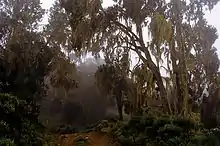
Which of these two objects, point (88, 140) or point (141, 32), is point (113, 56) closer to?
point (141, 32)

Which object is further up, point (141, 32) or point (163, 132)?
point (141, 32)

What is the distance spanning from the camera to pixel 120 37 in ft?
46.9

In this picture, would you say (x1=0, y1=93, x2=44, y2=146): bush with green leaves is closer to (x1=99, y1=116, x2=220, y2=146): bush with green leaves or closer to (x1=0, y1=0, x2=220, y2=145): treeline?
(x1=0, y1=0, x2=220, y2=145): treeline

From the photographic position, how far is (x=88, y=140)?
45.0 feet

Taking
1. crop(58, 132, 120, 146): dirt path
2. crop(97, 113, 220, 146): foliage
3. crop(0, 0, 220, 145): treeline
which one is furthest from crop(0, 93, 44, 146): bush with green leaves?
crop(97, 113, 220, 146): foliage

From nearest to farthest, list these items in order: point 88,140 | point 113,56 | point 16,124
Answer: point 16,124
point 88,140
point 113,56

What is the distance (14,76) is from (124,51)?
15.6ft

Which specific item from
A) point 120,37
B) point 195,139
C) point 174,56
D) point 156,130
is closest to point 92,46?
point 120,37

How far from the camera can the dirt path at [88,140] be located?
530 inches

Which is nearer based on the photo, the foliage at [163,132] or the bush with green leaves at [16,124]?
the foliage at [163,132]

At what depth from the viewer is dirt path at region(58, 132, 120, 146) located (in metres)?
13.5

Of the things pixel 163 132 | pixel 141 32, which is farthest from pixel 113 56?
pixel 163 132

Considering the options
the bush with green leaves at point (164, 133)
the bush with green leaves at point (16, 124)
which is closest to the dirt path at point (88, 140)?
the bush with green leaves at point (164, 133)

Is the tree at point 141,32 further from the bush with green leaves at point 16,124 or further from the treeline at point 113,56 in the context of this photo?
the bush with green leaves at point 16,124
